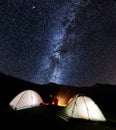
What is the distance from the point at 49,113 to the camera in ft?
39.3

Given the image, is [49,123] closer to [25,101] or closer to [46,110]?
[46,110]

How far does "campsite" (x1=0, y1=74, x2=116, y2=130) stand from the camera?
945 cm

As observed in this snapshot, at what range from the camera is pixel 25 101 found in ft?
45.4

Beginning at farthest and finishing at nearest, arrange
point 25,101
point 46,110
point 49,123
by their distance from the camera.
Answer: point 25,101 → point 46,110 → point 49,123

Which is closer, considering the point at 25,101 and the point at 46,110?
the point at 46,110

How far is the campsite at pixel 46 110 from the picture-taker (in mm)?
9453

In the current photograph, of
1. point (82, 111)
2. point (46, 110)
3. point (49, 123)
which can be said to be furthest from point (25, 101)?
point (49, 123)

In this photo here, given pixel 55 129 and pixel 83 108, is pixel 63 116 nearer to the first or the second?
pixel 83 108

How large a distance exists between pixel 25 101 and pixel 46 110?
5.55 feet

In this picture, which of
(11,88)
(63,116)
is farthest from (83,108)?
(11,88)

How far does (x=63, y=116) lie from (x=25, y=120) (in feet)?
6.26

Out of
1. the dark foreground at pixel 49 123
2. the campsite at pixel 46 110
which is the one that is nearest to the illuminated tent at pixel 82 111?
the campsite at pixel 46 110

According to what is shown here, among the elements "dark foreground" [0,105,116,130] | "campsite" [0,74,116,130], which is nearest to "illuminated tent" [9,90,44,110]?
Answer: "campsite" [0,74,116,130]

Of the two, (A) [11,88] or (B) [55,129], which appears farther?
(A) [11,88]
